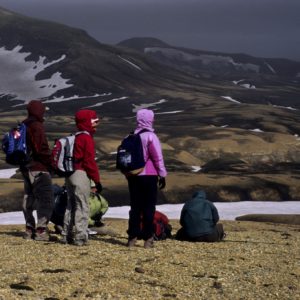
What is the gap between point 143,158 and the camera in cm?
1235

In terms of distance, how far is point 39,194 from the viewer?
13320mm

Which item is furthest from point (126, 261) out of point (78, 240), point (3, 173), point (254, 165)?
point (254, 165)

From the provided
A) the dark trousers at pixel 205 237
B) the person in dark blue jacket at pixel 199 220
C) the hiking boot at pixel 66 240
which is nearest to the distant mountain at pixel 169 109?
the dark trousers at pixel 205 237

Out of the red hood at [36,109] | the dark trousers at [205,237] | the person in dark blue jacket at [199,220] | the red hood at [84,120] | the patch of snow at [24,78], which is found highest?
the patch of snow at [24,78]

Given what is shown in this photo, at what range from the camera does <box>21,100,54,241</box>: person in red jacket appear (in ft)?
42.9

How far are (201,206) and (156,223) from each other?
1008 mm

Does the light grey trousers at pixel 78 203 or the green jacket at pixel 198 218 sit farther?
the green jacket at pixel 198 218

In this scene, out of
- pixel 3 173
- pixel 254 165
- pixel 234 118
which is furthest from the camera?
pixel 234 118

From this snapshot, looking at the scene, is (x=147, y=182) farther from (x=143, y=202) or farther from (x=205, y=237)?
(x=205, y=237)

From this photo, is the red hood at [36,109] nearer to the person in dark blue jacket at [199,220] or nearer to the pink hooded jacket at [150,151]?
the pink hooded jacket at [150,151]

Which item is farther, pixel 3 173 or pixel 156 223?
pixel 3 173

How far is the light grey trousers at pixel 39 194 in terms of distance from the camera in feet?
43.4

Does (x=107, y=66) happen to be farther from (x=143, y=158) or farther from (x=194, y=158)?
(x=143, y=158)

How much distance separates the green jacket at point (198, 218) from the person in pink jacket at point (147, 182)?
1.37 metres
